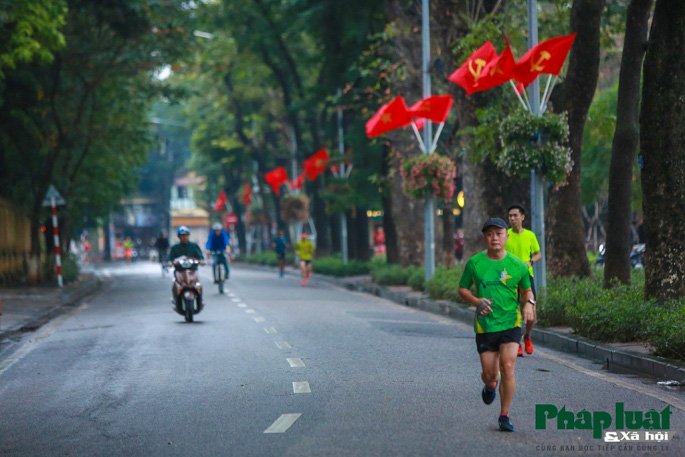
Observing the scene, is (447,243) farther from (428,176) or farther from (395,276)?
(428,176)

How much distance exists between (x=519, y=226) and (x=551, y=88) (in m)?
6.30

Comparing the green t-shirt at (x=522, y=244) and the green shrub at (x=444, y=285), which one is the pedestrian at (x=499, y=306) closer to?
the green t-shirt at (x=522, y=244)

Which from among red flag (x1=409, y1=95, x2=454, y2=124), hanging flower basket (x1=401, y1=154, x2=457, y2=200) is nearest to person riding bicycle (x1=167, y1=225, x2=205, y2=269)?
red flag (x1=409, y1=95, x2=454, y2=124)

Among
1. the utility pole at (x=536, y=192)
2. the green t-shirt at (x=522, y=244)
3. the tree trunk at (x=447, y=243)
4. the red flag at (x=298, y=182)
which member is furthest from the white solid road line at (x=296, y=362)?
the red flag at (x=298, y=182)

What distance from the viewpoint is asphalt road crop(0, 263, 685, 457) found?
25.6ft

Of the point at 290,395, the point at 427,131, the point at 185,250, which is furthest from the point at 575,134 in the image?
the point at 290,395

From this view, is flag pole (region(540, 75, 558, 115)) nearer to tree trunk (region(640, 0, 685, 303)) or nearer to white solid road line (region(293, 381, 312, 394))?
tree trunk (region(640, 0, 685, 303))

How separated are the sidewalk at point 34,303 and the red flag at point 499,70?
9.37 meters

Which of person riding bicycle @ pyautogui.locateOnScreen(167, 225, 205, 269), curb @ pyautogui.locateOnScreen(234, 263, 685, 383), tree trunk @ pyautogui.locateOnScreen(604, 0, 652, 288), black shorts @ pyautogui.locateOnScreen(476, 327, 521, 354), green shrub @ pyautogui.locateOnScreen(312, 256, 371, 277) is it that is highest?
tree trunk @ pyautogui.locateOnScreen(604, 0, 652, 288)

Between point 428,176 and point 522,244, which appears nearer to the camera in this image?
point 522,244

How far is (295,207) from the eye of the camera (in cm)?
5075

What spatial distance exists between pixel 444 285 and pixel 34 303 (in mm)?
10360

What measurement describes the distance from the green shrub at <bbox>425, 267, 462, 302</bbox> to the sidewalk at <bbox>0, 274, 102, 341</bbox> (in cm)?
838

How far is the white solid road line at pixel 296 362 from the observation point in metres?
12.4
